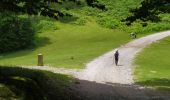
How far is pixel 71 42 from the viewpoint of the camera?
229 ft

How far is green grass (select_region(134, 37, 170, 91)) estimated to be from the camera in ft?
103

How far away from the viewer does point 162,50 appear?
5941 centimetres

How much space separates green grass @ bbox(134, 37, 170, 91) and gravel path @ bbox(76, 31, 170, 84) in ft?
2.59

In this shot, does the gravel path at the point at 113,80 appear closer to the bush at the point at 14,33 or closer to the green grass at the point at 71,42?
the green grass at the point at 71,42

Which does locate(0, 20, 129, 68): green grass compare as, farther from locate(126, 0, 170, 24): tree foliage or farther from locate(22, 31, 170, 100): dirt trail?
locate(126, 0, 170, 24): tree foliage

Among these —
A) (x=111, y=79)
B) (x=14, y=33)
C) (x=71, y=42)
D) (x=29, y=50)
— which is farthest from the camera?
(x=71, y=42)

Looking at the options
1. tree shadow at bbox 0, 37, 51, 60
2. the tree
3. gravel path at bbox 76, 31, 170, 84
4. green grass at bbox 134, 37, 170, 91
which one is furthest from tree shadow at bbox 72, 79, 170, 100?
tree shadow at bbox 0, 37, 51, 60

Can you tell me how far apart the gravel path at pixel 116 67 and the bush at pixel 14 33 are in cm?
1367

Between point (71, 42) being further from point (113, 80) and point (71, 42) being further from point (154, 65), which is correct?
point (113, 80)

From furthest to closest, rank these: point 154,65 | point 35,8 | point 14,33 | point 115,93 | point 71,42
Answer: point 71,42, point 14,33, point 154,65, point 115,93, point 35,8

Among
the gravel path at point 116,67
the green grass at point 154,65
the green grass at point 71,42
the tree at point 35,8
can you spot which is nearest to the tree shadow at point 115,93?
the tree at point 35,8

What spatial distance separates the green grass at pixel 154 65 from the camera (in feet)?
103

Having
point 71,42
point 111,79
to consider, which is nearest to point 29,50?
point 71,42

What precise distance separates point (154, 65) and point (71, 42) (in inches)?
1029
